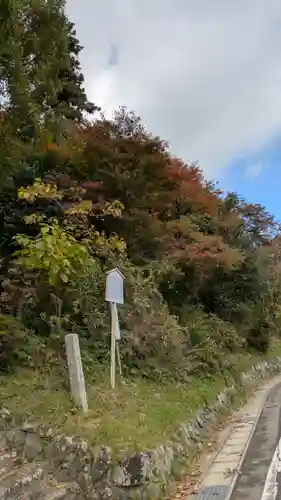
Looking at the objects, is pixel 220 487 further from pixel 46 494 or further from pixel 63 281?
pixel 63 281

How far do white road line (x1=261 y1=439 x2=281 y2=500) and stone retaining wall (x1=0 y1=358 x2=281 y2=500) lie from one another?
103 cm

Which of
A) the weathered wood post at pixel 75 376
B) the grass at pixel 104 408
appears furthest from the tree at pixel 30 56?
the grass at pixel 104 408

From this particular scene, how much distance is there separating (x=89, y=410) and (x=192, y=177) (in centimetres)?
860

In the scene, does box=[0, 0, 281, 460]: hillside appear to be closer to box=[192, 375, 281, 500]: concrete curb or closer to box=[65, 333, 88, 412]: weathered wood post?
box=[65, 333, 88, 412]: weathered wood post

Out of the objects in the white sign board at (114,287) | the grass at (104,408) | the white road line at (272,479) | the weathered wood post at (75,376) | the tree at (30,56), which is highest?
the tree at (30,56)

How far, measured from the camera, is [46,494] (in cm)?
436

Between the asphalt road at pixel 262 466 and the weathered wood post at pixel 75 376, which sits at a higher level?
the weathered wood post at pixel 75 376

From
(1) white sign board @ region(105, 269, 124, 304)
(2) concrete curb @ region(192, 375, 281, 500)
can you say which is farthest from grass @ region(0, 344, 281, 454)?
(1) white sign board @ region(105, 269, 124, 304)

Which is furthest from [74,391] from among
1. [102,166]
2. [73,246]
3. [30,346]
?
[102,166]

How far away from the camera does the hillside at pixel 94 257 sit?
6.34 meters

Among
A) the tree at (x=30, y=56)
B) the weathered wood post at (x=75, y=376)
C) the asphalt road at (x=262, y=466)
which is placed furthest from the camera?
the tree at (x=30, y=56)

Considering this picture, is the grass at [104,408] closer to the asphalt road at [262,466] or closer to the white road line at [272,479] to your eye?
the asphalt road at [262,466]

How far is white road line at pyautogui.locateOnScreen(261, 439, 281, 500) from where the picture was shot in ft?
16.0

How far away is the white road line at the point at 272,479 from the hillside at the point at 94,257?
123 cm
